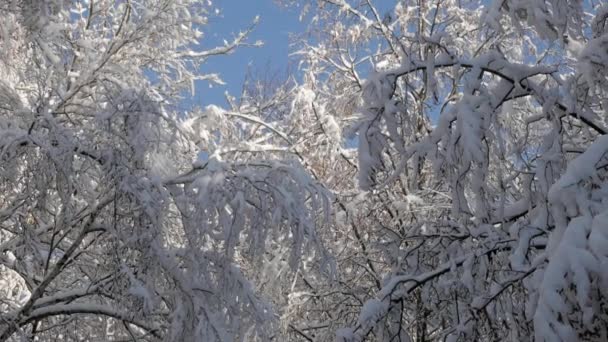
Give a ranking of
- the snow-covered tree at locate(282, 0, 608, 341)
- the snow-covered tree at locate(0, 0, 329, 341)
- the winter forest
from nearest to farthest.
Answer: the snow-covered tree at locate(282, 0, 608, 341) < the winter forest < the snow-covered tree at locate(0, 0, 329, 341)

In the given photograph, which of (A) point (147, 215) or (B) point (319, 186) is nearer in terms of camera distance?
(A) point (147, 215)

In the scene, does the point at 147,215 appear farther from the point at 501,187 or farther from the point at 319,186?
the point at 501,187

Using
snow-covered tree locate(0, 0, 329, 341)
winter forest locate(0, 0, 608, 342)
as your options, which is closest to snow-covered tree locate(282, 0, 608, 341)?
winter forest locate(0, 0, 608, 342)

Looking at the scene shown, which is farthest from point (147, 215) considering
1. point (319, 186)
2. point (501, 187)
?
point (501, 187)

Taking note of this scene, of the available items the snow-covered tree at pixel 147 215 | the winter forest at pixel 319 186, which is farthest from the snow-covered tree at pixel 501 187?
the snow-covered tree at pixel 147 215

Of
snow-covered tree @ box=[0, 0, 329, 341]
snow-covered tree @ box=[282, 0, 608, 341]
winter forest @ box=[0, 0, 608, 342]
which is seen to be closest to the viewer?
snow-covered tree @ box=[282, 0, 608, 341]

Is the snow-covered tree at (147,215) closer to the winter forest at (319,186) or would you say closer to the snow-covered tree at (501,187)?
the winter forest at (319,186)

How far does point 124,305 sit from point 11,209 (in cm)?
115

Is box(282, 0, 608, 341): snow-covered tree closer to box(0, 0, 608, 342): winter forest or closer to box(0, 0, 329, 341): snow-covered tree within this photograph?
box(0, 0, 608, 342): winter forest

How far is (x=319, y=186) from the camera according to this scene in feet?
17.3

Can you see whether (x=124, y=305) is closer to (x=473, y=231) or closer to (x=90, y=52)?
(x=473, y=231)

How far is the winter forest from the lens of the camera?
3232 mm

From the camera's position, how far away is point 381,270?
7711 millimetres

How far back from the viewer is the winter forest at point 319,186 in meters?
3.23
